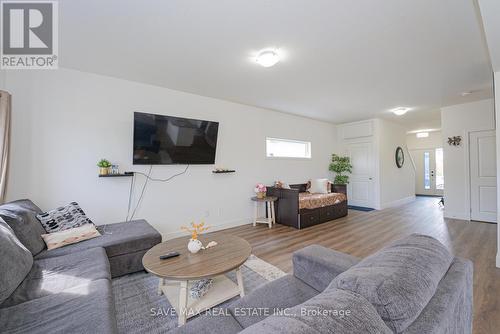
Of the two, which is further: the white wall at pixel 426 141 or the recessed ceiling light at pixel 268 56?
the white wall at pixel 426 141

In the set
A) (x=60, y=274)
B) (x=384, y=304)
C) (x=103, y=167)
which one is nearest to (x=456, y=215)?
(x=384, y=304)

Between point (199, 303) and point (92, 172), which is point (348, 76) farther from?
point (92, 172)

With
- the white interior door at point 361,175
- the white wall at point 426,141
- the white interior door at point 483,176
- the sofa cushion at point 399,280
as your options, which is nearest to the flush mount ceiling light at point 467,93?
the white interior door at point 483,176

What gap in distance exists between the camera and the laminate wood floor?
195 centimetres

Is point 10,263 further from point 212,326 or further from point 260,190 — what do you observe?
point 260,190

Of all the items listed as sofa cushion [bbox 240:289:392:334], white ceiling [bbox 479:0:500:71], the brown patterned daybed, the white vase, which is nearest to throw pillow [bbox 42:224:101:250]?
the white vase

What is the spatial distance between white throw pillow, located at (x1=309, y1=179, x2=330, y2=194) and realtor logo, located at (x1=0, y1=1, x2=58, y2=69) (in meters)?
5.21

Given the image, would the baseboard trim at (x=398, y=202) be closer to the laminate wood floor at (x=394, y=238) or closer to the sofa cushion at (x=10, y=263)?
the laminate wood floor at (x=394, y=238)

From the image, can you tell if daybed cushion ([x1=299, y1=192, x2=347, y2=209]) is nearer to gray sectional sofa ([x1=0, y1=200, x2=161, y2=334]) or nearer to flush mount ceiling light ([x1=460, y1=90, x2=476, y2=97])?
gray sectional sofa ([x1=0, y1=200, x2=161, y2=334])

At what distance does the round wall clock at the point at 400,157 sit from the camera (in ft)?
21.2

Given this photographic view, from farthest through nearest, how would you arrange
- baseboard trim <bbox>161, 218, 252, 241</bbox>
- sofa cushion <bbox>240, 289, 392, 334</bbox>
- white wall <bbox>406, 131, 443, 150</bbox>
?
white wall <bbox>406, 131, 443, 150</bbox>, baseboard trim <bbox>161, 218, 252, 241</bbox>, sofa cushion <bbox>240, 289, 392, 334</bbox>

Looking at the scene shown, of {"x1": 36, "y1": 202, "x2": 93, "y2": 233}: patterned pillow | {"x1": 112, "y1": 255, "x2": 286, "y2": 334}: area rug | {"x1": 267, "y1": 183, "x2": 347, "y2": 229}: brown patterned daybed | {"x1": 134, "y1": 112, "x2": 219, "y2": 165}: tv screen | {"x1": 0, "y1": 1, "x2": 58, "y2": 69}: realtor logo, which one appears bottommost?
{"x1": 112, "y1": 255, "x2": 286, "y2": 334}: area rug

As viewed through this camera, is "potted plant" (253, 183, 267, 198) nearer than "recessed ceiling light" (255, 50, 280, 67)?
No

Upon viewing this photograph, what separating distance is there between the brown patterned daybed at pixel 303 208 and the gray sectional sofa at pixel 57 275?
8.41 ft
